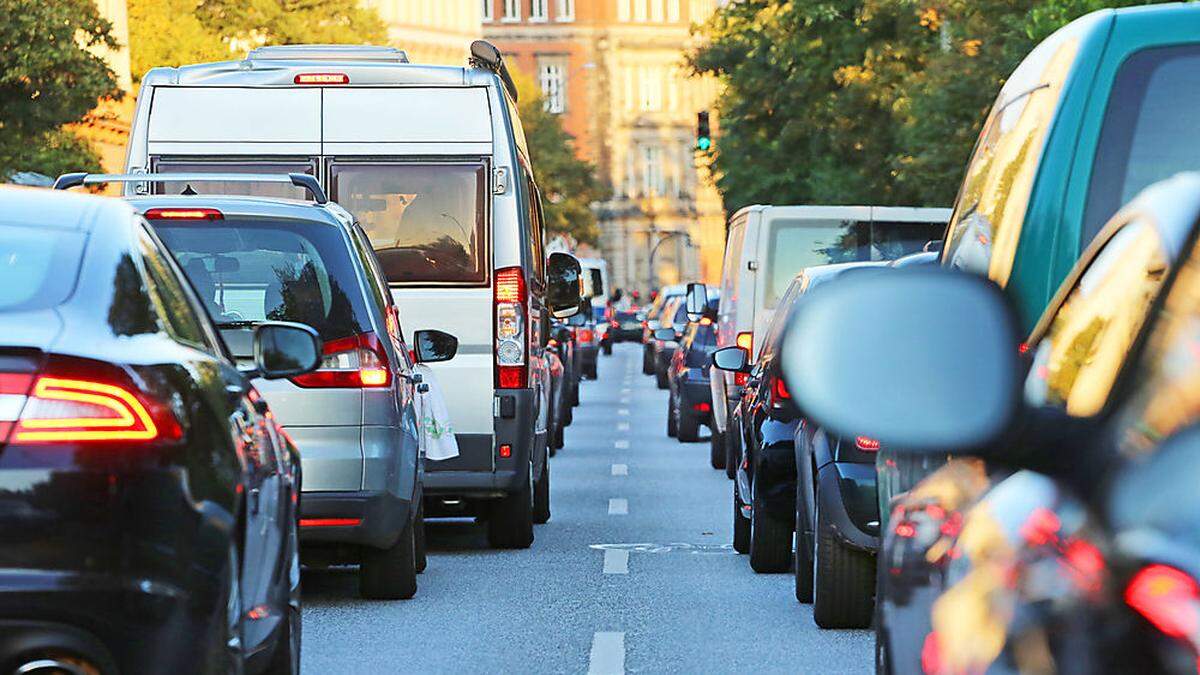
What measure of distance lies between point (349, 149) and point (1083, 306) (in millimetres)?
10429

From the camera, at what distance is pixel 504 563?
522 inches

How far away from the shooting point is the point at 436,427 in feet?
42.3

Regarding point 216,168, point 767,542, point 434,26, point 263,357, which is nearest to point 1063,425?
point 263,357

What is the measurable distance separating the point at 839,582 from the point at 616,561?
338cm

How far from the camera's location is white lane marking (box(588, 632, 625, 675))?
9.09 m

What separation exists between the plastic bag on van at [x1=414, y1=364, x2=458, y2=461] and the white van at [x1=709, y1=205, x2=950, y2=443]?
6.49 metres

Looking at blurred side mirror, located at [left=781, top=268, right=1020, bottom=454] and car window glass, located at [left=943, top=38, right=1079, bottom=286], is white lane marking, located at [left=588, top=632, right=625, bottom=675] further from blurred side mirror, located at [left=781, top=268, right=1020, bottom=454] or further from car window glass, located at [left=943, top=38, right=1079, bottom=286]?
blurred side mirror, located at [left=781, top=268, right=1020, bottom=454]

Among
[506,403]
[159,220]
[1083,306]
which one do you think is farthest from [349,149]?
[1083,306]

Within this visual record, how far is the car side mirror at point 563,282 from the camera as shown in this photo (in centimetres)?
1720

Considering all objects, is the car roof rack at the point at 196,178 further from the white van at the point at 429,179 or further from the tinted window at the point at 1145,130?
the tinted window at the point at 1145,130

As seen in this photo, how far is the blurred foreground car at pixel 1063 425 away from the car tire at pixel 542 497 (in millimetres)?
11790

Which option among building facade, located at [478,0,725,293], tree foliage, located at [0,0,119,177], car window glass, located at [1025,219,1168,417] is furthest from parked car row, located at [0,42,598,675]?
building facade, located at [478,0,725,293]

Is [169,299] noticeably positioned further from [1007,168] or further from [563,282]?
[563,282]

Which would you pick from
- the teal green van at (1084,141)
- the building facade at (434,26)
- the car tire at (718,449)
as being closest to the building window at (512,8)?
the building facade at (434,26)
